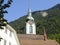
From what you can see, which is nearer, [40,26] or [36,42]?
[36,42]

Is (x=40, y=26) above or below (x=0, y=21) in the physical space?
above

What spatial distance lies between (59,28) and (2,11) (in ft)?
476

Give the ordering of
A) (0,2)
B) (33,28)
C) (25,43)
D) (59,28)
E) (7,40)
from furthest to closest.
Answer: (59,28), (33,28), (25,43), (7,40), (0,2)

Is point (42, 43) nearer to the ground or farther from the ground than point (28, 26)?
nearer to the ground

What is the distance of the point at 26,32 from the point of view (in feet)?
295

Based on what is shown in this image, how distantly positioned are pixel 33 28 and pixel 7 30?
42203mm

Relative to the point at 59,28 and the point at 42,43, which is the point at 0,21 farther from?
the point at 59,28


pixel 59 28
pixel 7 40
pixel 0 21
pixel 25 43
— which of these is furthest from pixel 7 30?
pixel 59 28

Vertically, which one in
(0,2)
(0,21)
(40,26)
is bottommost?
(0,21)

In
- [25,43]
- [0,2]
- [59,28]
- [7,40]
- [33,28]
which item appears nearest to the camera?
[0,2]

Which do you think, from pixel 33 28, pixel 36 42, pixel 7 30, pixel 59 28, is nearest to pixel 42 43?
pixel 36 42

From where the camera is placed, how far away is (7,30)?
47.7 meters

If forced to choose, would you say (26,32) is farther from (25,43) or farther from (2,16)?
(2,16)

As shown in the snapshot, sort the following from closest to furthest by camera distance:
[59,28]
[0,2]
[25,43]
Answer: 1. [0,2]
2. [25,43]
3. [59,28]
